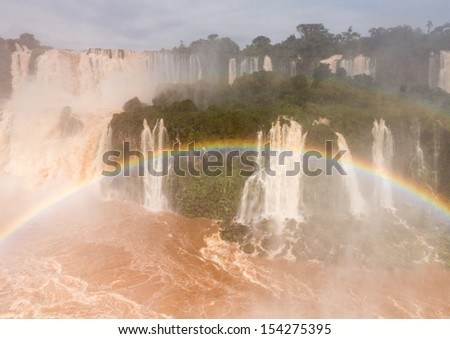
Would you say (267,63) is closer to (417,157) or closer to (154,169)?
(417,157)

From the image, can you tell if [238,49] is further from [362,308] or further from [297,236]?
[362,308]

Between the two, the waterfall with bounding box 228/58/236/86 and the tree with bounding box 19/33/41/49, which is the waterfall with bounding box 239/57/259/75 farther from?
the tree with bounding box 19/33/41/49

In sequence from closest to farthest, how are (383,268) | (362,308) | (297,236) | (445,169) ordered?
(362,308), (383,268), (297,236), (445,169)

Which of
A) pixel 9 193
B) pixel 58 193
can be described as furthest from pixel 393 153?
pixel 9 193

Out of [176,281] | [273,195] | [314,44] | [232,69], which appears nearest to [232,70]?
[232,69]

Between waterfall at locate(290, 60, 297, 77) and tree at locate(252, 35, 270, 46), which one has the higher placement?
tree at locate(252, 35, 270, 46)

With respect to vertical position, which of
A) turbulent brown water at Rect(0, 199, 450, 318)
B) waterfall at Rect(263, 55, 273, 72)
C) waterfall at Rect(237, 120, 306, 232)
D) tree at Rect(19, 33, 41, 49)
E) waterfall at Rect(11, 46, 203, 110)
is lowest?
turbulent brown water at Rect(0, 199, 450, 318)

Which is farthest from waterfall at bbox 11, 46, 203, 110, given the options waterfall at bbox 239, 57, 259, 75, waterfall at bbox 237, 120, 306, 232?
waterfall at bbox 237, 120, 306, 232
